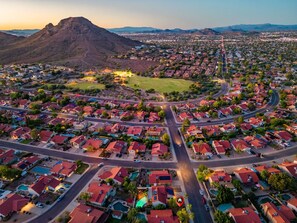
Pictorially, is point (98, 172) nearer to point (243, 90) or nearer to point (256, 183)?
point (256, 183)

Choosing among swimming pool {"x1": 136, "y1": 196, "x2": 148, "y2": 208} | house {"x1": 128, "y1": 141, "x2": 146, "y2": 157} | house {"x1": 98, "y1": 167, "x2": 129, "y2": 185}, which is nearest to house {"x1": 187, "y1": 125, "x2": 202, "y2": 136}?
house {"x1": 128, "y1": 141, "x2": 146, "y2": 157}

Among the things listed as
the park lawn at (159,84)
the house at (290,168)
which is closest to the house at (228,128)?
the house at (290,168)

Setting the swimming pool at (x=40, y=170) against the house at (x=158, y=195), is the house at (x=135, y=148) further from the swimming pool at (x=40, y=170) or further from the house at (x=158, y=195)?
the swimming pool at (x=40, y=170)

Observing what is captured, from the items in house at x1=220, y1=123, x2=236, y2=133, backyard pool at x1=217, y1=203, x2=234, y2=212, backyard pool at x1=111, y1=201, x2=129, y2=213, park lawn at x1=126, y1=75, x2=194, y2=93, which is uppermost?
park lawn at x1=126, y1=75, x2=194, y2=93

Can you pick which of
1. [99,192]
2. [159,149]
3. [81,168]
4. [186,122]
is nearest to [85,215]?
[99,192]

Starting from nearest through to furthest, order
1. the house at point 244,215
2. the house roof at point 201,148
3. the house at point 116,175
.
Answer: the house at point 244,215, the house at point 116,175, the house roof at point 201,148

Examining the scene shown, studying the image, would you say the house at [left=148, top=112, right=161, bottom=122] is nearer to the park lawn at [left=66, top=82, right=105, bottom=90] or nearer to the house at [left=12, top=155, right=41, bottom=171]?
the house at [left=12, top=155, right=41, bottom=171]
